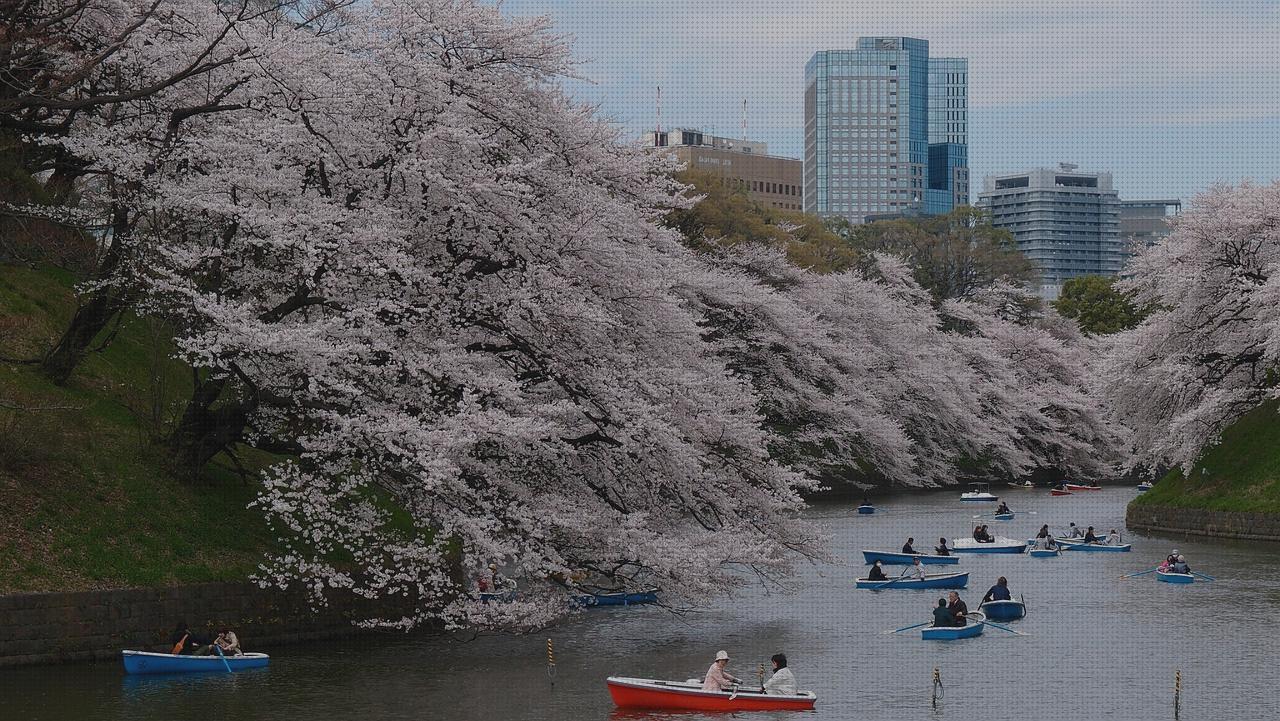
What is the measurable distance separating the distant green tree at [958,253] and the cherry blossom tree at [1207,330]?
50.0 meters

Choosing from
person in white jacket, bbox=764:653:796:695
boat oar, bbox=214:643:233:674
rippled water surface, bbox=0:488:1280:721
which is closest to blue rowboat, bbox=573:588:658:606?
rippled water surface, bbox=0:488:1280:721

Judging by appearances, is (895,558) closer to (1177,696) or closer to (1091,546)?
(1091,546)

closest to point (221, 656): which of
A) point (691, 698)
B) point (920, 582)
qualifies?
point (691, 698)

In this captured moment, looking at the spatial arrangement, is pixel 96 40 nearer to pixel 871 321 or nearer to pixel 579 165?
pixel 579 165

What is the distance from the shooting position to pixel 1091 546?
166 ft

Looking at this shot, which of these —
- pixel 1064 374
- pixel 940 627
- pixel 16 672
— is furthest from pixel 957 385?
pixel 16 672

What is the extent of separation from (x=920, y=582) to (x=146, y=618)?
22.4 metres

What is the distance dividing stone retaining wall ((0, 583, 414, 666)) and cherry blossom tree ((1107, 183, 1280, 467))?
33028mm

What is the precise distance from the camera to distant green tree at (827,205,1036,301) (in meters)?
109

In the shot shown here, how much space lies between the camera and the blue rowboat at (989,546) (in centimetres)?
5109

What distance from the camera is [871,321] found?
249 feet

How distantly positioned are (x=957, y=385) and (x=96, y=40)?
5869cm

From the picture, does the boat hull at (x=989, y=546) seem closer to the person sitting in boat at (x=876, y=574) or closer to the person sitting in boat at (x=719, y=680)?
the person sitting in boat at (x=876, y=574)

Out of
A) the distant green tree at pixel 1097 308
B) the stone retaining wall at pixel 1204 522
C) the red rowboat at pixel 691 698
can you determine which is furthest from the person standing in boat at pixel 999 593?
the distant green tree at pixel 1097 308
